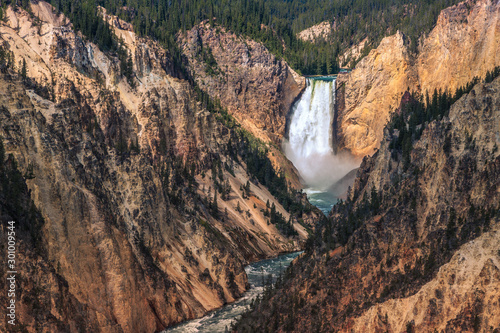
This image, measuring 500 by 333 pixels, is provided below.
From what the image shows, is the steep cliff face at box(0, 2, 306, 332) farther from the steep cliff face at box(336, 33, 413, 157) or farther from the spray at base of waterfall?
the steep cliff face at box(336, 33, 413, 157)

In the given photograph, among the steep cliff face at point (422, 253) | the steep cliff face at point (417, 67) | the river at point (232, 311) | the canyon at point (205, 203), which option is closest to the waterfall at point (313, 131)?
the steep cliff face at point (417, 67)

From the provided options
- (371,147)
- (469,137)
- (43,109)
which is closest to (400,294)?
(469,137)

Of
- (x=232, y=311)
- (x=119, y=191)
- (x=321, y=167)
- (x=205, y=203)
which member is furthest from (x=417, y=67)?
(x=119, y=191)

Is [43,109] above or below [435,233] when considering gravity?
above

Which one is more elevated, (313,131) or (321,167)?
(313,131)

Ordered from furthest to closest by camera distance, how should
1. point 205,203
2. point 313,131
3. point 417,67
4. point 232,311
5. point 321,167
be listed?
point 313,131 → point 321,167 → point 417,67 → point 205,203 → point 232,311

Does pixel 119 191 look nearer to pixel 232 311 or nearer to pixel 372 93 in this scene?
pixel 232 311

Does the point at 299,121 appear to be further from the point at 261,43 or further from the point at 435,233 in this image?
the point at 435,233
